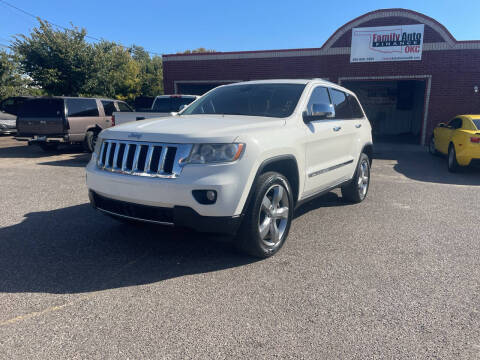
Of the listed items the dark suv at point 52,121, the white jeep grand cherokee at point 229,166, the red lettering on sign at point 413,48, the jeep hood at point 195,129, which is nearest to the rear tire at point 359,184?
the white jeep grand cherokee at point 229,166

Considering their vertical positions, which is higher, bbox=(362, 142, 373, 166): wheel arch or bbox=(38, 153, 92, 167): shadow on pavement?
bbox=(362, 142, 373, 166): wheel arch

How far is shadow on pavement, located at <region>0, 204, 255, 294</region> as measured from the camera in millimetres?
3303

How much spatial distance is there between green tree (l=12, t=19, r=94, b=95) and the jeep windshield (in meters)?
18.1

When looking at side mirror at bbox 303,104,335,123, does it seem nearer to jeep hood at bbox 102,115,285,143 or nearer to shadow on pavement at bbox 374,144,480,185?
jeep hood at bbox 102,115,285,143

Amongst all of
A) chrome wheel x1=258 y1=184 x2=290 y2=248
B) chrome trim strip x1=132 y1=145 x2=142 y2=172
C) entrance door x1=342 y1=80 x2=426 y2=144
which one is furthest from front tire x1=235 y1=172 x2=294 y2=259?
entrance door x1=342 y1=80 x2=426 y2=144

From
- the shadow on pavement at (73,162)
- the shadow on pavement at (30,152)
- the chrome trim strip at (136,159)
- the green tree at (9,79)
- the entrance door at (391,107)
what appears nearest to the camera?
the chrome trim strip at (136,159)

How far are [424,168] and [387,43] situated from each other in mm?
8185

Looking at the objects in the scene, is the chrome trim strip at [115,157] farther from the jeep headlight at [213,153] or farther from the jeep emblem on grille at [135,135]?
the jeep headlight at [213,153]

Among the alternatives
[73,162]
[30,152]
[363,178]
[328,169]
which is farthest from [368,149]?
[30,152]

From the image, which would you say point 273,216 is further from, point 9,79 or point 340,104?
point 9,79

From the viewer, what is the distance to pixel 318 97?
4859 mm

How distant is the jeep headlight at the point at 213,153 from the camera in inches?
129

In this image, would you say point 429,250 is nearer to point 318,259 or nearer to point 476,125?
point 318,259

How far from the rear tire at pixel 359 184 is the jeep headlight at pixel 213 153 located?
3.11 m
